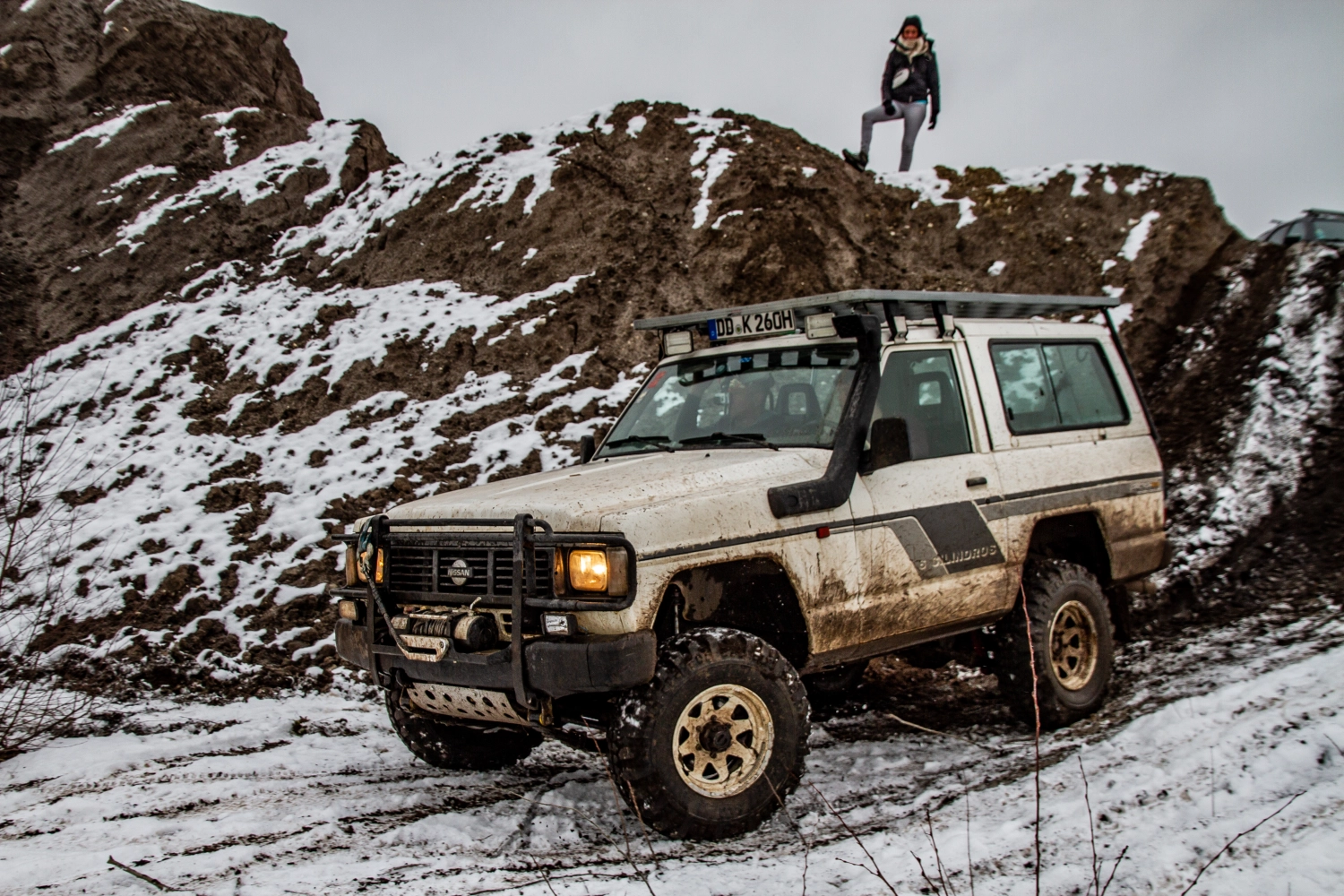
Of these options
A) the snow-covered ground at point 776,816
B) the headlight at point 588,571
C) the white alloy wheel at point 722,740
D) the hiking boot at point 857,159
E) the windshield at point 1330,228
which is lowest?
the snow-covered ground at point 776,816

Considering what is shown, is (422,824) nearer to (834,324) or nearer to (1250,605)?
(834,324)

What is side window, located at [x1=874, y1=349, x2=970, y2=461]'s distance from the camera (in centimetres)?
459

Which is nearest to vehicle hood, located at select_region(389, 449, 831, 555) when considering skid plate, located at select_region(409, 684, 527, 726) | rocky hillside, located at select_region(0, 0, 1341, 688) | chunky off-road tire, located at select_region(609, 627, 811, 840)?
chunky off-road tire, located at select_region(609, 627, 811, 840)

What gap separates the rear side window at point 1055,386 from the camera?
520cm

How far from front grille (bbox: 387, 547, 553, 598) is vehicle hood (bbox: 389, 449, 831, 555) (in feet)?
0.49

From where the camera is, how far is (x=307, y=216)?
14617 mm

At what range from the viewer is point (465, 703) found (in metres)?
3.81

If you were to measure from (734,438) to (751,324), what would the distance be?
0.73 meters

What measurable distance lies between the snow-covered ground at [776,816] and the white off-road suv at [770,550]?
32 cm

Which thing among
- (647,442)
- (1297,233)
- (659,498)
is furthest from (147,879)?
(1297,233)

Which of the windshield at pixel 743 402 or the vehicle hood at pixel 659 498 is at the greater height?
the windshield at pixel 743 402

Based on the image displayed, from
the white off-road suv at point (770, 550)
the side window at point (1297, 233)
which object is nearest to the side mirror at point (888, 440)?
the white off-road suv at point (770, 550)

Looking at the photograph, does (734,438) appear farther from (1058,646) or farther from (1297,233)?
(1297,233)

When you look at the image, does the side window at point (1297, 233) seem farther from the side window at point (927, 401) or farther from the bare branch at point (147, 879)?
the bare branch at point (147, 879)
